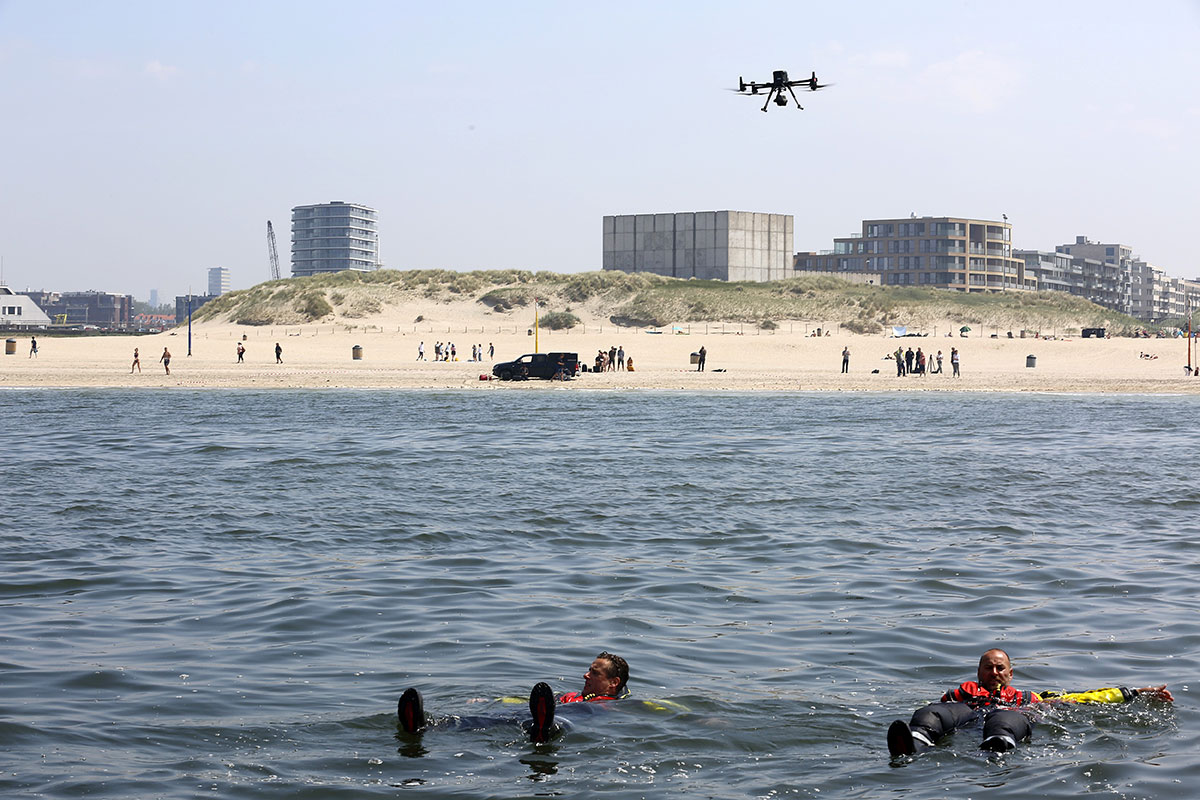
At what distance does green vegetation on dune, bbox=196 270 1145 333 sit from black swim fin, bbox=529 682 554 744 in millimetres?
86680

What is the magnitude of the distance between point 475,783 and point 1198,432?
32371 mm

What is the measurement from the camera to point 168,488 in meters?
22.1

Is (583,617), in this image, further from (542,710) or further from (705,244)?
(705,244)

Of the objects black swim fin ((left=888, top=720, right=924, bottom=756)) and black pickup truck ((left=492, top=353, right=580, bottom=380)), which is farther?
black pickup truck ((left=492, top=353, right=580, bottom=380))

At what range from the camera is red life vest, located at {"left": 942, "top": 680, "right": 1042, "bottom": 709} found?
902 cm

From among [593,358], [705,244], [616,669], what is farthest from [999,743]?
[705,244]

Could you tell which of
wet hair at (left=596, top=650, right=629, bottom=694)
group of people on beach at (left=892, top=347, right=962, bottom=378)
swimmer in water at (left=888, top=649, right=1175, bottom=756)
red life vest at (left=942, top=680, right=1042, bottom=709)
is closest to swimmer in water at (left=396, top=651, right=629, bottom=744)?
wet hair at (left=596, top=650, right=629, bottom=694)

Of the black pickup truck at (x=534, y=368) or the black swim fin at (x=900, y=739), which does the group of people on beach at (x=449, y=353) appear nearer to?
the black pickup truck at (x=534, y=368)

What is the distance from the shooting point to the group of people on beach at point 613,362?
201 feet

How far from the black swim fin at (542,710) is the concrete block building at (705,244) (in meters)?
121

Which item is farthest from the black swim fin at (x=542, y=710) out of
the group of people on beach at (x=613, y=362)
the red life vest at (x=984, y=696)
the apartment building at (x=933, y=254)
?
the apartment building at (x=933, y=254)

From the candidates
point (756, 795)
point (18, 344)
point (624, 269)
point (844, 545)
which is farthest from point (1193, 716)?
point (624, 269)

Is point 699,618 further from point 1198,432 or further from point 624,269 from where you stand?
point 624,269

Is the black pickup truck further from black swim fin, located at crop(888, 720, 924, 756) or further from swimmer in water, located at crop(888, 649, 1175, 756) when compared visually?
black swim fin, located at crop(888, 720, 924, 756)
